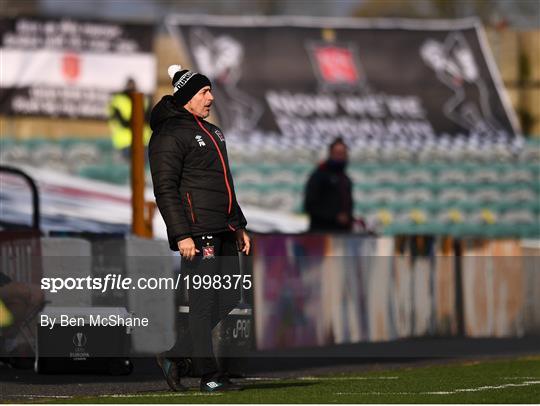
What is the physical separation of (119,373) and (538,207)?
18.3 meters

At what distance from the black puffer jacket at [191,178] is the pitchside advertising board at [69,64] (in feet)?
58.0

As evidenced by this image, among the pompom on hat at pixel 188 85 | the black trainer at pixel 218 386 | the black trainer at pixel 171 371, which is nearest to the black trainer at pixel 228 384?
the black trainer at pixel 218 386

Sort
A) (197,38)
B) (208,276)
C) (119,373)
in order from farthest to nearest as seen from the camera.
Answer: (197,38)
(119,373)
(208,276)

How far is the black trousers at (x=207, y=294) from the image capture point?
8906mm

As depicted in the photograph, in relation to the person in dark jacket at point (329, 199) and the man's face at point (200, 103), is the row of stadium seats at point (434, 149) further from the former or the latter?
the man's face at point (200, 103)

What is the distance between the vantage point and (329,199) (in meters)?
17.2

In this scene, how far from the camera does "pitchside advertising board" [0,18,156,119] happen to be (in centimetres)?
2662

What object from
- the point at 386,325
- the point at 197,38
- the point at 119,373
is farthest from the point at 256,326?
the point at 197,38

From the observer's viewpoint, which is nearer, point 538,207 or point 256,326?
point 256,326

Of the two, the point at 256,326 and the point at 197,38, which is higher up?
the point at 197,38

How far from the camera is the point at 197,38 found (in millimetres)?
27812

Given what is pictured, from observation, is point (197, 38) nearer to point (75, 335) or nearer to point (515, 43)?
point (515, 43)

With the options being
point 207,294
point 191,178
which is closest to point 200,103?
point 191,178

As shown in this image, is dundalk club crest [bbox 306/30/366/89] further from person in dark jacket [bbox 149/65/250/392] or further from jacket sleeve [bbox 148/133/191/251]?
jacket sleeve [bbox 148/133/191/251]
